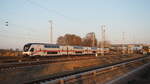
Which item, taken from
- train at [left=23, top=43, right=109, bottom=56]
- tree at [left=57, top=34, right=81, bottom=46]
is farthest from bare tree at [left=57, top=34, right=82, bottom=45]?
train at [left=23, top=43, right=109, bottom=56]

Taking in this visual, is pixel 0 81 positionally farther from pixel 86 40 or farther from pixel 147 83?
pixel 86 40

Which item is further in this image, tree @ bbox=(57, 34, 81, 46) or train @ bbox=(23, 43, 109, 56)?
tree @ bbox=(57, 34, 81, 46)

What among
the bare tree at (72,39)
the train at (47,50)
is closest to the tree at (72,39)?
the bare tree at (72,39)

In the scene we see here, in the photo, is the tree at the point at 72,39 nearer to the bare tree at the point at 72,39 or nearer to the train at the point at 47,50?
the bare tree at the point at 72,39

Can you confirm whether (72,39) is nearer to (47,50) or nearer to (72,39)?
(72,39)

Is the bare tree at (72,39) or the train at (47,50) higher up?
Answer: the bare tree at (72,39)

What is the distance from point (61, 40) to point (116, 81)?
9795 cm

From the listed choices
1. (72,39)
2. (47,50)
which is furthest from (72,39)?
(47,50)

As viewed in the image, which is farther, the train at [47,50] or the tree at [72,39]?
the tree at [72,39]

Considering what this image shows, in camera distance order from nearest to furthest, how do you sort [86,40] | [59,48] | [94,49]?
[59,48] < [94,49] < [86,40]

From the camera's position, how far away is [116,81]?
463 inches

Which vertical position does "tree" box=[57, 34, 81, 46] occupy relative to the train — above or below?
above

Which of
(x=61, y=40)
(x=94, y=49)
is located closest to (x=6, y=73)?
(x=94, y=49)

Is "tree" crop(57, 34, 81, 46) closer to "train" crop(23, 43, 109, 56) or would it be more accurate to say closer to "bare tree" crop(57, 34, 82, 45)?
"bare tree" crop(57, 34, 82, 45)
